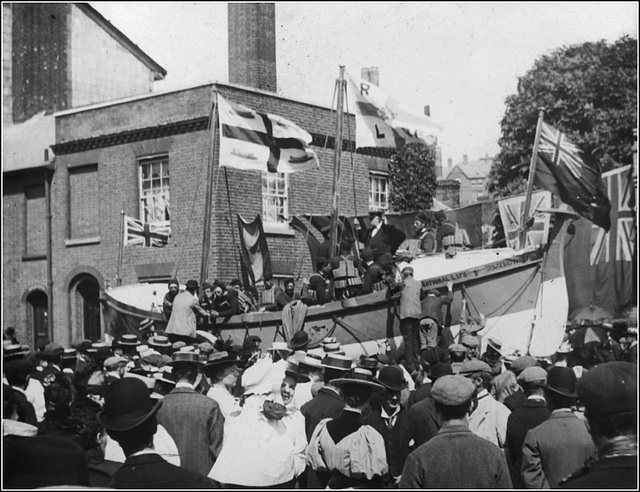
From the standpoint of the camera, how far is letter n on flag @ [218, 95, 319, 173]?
1708 centimetres

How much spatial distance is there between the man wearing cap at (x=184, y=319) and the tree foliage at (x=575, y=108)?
666 inches

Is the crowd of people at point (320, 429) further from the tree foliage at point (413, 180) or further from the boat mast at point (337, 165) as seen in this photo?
the tree foliage at point (413, 180)

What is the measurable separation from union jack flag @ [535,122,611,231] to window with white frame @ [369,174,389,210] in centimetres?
1176

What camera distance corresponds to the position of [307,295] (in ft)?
50.8

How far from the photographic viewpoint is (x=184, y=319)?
15633mm

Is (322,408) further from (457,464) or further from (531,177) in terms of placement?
(531,177)

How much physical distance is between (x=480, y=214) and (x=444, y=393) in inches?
659

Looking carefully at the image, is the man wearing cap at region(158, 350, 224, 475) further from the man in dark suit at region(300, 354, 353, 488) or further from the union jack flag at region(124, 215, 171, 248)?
the union jack flag at region(124, 215, 171, 248)

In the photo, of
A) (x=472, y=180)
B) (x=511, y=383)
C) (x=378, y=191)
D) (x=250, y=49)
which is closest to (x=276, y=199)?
(x=378, y=191)

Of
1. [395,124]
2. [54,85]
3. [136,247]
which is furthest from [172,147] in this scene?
[395,124]

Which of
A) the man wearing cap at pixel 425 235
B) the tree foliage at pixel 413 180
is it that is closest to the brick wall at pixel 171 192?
the man wearing cap at pixel 425 235

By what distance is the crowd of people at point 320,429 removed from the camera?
3.45 metres

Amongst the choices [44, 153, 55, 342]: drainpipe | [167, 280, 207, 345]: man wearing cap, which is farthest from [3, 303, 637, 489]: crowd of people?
[44, 153, 55, 342]: drainpipe

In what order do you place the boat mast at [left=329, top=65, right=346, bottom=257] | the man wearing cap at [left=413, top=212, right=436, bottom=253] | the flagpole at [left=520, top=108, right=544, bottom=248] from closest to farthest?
1. the flagpole at [left=520, top=108, right=544, bottom=248]
2. the boat mast at [left=329, top=65, right=346, bottom=257]
3. the man wearing cap at [left=413, top=212, right=436, bottom=253]
